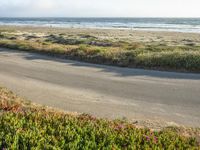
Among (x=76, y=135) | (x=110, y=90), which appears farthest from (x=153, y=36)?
(x=76, y=135)

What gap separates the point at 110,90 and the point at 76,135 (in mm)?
7976

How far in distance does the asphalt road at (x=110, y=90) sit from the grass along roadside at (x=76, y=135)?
8.00 feet

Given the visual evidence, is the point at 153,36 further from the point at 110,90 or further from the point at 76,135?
the point at 76,135

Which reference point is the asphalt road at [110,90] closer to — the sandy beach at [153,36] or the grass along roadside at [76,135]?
the grass along roadside at [76,135]

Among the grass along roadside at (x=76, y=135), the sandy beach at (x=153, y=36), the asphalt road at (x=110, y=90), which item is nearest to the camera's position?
the grass along roadside at (x=76, y=135)

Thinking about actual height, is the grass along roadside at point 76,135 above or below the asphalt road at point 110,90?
above

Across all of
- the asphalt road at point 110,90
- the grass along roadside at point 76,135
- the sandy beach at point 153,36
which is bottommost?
the sandy beach at point 153,36

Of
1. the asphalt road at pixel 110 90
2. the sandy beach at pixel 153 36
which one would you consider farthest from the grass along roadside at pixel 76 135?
the sandy beach at pixel 153 36

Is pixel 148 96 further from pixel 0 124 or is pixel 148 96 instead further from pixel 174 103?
pixel 0 124

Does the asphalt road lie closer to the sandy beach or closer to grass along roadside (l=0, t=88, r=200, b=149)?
grass along roadside (l=0, t=88, r=200, b=149)

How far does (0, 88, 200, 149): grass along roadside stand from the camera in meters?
6.90

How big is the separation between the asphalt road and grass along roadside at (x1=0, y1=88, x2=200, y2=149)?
2.44m

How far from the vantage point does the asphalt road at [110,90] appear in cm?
1197

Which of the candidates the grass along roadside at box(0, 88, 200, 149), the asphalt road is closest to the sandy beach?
the asphalt road
